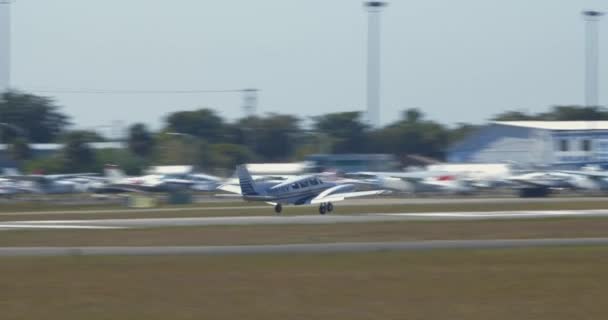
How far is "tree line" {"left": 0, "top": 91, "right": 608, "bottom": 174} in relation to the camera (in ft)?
402

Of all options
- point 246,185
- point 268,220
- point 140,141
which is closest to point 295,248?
point 268,220

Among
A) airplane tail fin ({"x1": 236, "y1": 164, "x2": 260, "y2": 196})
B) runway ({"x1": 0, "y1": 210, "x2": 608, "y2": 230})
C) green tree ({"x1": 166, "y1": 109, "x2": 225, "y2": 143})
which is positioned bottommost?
runway ({"x1": 0, "y1": 210, "x2": 608, "y2": 230})

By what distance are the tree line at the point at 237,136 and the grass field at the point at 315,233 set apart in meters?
84.1

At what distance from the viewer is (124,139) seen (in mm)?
135875

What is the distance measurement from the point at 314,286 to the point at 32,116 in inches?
5432

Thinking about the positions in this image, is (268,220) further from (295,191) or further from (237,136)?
(237,136)

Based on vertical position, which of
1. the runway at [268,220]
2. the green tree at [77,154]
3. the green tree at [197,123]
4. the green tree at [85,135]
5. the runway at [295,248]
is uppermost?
the green tree at [197,123]

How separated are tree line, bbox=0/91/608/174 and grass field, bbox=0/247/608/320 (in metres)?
96.5

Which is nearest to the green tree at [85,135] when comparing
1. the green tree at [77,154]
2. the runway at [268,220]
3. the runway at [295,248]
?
the green tree at [77,154]

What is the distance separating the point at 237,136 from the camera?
148500 mm

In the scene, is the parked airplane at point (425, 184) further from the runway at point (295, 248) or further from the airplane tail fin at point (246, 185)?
the runway at point (295, 248)

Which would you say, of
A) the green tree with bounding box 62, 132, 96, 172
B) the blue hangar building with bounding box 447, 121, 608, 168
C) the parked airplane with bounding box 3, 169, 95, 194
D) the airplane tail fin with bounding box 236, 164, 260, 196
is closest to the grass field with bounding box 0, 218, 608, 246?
the airplane tail fin with bounding box 236, 164, 260, 196

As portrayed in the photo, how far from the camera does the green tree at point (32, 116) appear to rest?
142625 millimetres

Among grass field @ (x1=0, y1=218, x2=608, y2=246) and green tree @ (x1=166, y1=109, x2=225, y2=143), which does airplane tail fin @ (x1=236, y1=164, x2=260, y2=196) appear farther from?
green tree @ (x1=166, y1=109, x2=225, y2=143)
